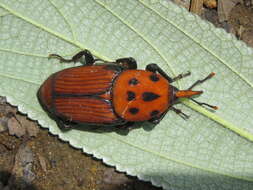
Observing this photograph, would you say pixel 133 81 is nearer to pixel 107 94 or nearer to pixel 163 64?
pixel 107 94

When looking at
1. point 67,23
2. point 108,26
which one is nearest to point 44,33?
point 67,23

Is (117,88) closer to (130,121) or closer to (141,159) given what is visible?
(130,121)

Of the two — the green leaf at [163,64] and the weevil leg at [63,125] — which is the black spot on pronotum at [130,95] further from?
the weevil leg at [63,125]

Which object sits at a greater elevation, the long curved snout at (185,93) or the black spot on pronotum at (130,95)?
the long curved snout at (185,93)

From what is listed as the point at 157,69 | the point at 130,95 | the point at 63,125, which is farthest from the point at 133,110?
the point at 63,125

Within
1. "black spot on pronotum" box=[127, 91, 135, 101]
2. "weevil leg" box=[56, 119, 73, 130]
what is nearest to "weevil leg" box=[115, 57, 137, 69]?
"black spot on pronotum" box=[127, 91, 135, 101]

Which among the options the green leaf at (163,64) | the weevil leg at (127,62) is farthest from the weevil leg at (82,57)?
the weevil leg at (127,62)
